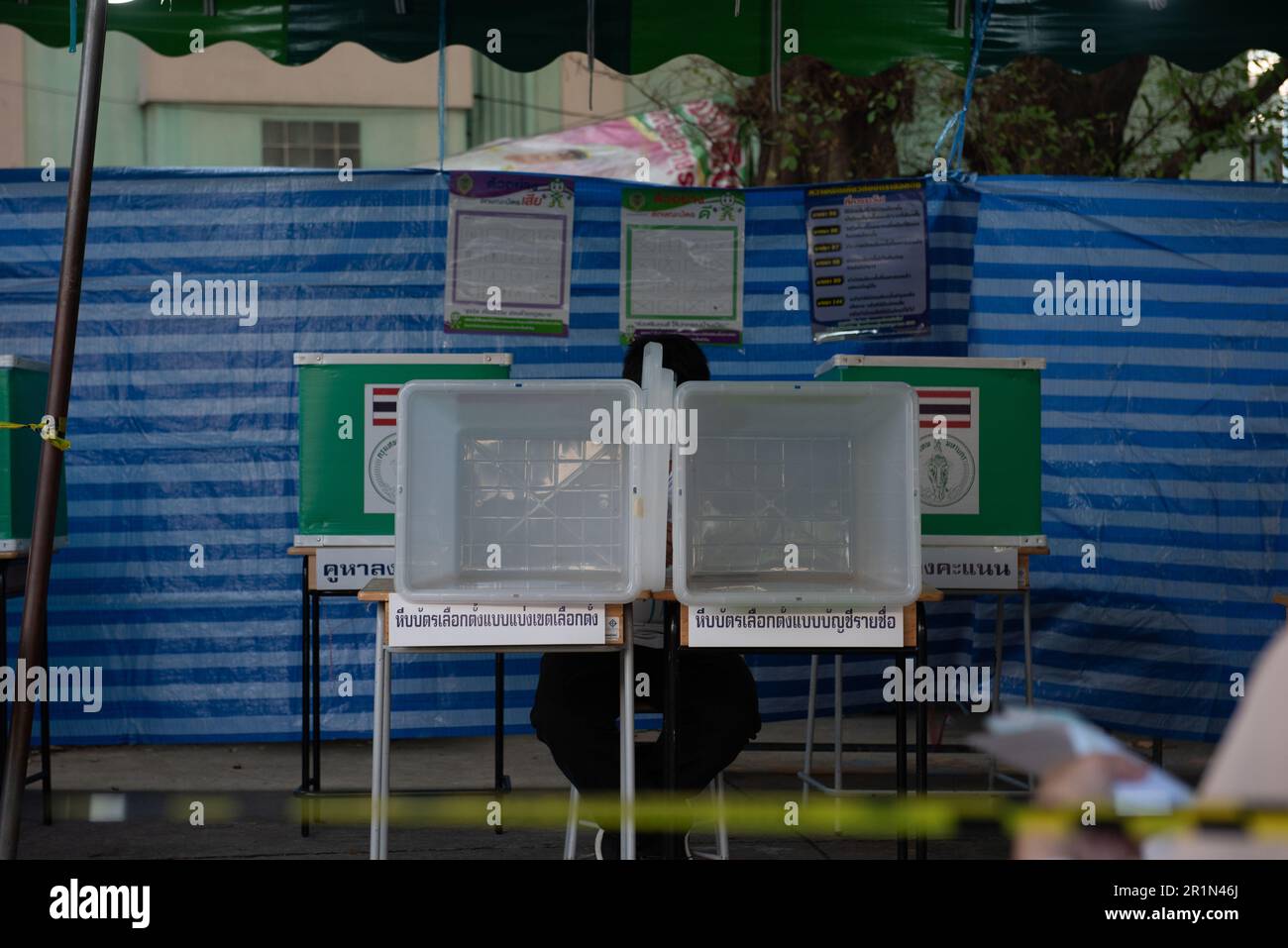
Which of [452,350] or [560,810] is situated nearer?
[560,810]

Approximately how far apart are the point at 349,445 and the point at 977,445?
2.16m

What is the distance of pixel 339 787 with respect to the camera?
538cm

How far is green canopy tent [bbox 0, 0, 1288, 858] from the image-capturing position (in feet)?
17.6

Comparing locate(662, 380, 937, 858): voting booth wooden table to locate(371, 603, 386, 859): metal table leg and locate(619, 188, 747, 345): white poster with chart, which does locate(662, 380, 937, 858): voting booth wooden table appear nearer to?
locate(371, 603, 386, 859): metal table leg

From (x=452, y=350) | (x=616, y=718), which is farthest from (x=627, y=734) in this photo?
(x=452, y=350)

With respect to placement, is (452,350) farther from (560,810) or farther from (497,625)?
(497,625)

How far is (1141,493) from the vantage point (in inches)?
232

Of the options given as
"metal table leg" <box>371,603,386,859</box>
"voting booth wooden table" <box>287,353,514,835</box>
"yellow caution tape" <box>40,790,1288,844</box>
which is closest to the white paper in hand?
"metal table leg" <box>371,603,386,859</box>

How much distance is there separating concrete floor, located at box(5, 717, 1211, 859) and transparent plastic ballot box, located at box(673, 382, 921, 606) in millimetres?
1139

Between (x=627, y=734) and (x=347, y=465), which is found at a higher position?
(x=347, y=465)

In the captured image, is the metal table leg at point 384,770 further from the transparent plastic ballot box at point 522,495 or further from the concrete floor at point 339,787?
the concrete floor at point 339,787

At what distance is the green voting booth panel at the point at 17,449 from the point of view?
448 cm
